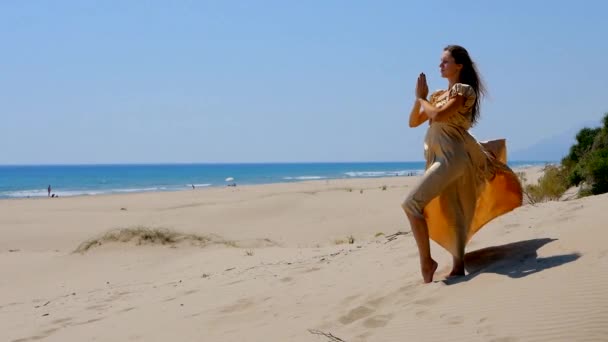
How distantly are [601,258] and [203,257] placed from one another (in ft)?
24.6

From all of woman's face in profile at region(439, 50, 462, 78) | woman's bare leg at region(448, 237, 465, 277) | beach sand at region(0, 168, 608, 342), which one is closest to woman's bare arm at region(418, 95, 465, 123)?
woman's face in profile at region(439, 50, 462, 78)

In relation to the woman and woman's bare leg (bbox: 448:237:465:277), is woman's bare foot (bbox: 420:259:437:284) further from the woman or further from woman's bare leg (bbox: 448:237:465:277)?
woman's bare leg (bbox: 448:237:465:277)

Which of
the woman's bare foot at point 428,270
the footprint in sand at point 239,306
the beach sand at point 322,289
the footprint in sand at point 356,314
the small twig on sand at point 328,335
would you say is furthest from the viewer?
the footprint in sand at point 239,306

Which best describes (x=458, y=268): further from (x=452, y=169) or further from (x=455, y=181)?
(x=452, y=169)

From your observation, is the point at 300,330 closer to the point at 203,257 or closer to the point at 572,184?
the point at 203,257

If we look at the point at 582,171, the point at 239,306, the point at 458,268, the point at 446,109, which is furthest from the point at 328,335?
the point at 582,171

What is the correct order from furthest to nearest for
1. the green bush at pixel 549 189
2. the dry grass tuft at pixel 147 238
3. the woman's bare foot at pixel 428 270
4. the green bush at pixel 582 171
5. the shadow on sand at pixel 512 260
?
the dry grass tuft at pixel 147 238, the green bush at pixel 549 189, the green bush at pixel 582 171, the woman's bare foot at pixel 428 270, the shadow on sand at pixel 512 260

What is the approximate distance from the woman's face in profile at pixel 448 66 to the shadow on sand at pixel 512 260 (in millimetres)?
1629

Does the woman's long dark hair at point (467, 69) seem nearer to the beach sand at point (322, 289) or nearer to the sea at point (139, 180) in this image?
the beach sand at point (322, 289)

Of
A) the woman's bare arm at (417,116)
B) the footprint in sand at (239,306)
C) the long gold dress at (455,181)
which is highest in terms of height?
the woman's bare arm at (417,116)

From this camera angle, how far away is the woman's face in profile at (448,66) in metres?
5.61

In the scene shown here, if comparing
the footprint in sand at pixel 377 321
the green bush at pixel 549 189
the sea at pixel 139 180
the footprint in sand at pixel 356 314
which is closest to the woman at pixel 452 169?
the footprint in sand at pixel 356 314

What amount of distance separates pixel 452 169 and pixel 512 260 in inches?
36.1

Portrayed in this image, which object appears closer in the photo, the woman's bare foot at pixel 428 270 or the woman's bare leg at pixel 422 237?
the woman's bare leg at pixel 422 237
